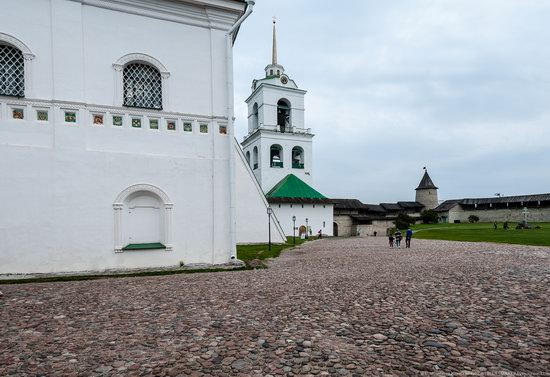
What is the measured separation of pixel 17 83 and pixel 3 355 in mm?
8657

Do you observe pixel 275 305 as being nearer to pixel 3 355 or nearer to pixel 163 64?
pixel 3 355

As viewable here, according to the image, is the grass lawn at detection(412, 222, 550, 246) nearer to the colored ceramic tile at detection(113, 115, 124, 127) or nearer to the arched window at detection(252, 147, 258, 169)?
the arched window at detection(252, 147, 258, 169)

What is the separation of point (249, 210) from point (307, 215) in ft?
38.6

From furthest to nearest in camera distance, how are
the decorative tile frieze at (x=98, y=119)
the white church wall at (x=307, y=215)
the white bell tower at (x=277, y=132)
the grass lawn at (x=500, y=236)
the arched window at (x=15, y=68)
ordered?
the white bell tower at (x=277, y=132) → the white church wall at (x=307, y=215) → the grass lawn at (x=500, y=236) → the decorative tile frieze at (x=98, y=119) → the arched window at (x=15, y=68)

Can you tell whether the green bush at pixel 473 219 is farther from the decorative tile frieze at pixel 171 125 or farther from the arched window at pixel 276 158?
the decorative tile frieze at pixel 171 125

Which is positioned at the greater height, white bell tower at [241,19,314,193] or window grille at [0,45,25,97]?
white bell tower at [241,19,314,193]

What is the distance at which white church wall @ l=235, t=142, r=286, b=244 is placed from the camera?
78.1 ft

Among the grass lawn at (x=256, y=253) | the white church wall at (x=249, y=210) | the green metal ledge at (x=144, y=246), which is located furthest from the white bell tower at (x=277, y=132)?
the green metal ledge at (x=144, y=246)

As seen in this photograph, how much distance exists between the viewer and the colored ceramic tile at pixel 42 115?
944 cm

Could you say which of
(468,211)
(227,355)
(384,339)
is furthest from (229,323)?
(468,211)

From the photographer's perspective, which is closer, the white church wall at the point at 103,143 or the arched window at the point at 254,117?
the white church wall at the point at 103,143

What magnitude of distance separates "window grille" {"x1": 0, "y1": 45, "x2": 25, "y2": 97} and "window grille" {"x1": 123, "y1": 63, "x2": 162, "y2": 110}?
274 cm

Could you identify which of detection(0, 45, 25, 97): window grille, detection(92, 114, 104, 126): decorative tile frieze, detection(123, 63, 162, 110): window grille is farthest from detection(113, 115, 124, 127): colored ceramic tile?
detection(0, 45, 25, 97): window grille

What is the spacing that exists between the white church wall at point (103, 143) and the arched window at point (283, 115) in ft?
85.4
